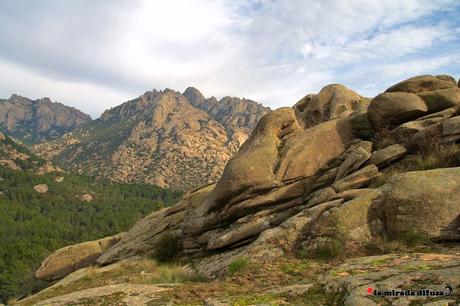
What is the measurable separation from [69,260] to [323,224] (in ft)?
95.8

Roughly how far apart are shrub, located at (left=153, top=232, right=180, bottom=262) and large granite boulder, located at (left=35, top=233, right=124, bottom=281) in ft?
44.8

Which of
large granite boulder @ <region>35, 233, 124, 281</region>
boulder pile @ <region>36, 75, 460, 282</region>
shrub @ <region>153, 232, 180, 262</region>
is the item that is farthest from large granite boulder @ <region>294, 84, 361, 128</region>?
large granite boulder @ <region>35, 233, 124, 281</region>

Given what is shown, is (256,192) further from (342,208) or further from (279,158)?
(342,208)

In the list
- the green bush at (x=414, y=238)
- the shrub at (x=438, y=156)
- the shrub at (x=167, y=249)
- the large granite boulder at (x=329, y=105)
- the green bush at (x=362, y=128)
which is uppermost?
the large granite boulder at (x=329, y=105)

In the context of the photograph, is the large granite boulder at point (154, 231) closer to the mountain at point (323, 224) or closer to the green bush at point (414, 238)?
the mountain at point (323, 224)

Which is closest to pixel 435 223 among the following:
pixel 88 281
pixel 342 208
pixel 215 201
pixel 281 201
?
Answer: pixel 342 208

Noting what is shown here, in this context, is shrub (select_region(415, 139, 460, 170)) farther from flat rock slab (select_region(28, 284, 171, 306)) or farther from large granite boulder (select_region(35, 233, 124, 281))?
large granite boulder (select_region(35, 233, 124, 281))

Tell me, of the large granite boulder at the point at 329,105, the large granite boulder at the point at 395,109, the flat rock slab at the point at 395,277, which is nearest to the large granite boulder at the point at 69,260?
the large granite boulder at the point at 329,105

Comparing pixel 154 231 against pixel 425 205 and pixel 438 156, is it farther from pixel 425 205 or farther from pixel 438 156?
pixel 425 205

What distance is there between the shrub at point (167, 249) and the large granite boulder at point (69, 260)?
1366 cm

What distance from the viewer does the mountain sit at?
9.53 m

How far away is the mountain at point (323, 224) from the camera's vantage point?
9.53m

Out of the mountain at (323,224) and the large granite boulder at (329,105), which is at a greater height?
the large granite boulder at (329,105)

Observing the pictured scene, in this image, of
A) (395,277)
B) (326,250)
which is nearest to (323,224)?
(326,250)
